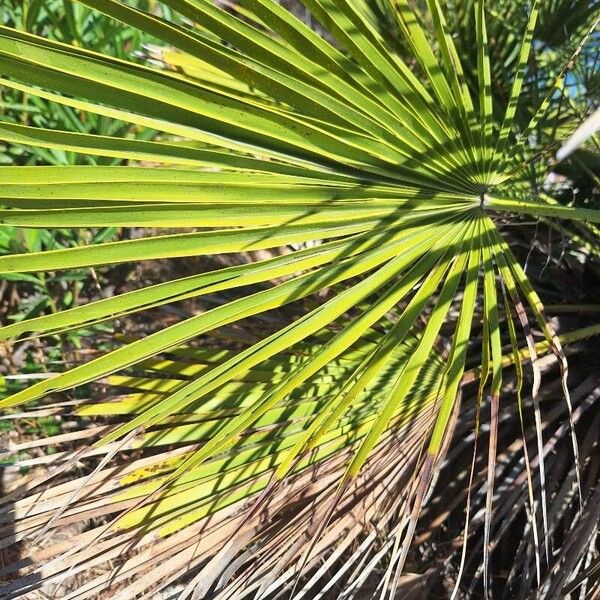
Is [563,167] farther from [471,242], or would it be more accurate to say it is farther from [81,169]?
[81,169]

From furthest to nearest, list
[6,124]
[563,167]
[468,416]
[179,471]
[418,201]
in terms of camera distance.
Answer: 1. [563,167]
2. [468,416]
3. [418,201]
4. [179,471]
5. [6,124]

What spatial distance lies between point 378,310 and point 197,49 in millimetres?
430

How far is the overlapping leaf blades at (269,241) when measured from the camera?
0.81 m

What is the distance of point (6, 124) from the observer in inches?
30.4

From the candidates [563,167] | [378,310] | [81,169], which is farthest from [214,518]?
[563,167]

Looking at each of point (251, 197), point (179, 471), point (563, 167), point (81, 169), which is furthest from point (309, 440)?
point (563, 167)

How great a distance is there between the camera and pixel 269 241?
93cm

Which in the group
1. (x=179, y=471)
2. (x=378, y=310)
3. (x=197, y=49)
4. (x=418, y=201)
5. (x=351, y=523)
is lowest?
(x=351, y=523)

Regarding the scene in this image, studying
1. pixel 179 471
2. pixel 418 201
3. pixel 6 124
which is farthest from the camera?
pixel 418 201

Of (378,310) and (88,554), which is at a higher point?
(378,310)

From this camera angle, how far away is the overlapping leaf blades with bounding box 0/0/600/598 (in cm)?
81

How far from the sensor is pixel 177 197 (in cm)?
84

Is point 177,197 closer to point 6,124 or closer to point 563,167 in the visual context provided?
point 6,124

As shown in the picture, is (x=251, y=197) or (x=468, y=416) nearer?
(x=251, y=197)
